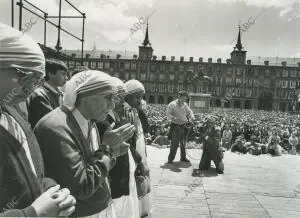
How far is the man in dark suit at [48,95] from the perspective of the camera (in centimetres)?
289

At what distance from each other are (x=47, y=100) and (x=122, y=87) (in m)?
0.66

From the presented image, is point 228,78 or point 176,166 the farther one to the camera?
point 228,78

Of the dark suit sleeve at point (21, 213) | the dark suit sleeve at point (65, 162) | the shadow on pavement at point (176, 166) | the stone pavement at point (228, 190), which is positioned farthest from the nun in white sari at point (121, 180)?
the shadow on pavement at point (176, 166)

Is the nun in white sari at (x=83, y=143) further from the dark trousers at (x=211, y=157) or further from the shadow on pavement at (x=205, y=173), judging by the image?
the dark trousers at (x=211, y=157)

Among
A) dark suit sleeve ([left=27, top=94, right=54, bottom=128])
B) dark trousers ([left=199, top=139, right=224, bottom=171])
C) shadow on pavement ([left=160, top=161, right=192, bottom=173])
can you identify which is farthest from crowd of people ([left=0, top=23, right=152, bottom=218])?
dark trousers ([left=199, top=139, right=224, bottom=171])

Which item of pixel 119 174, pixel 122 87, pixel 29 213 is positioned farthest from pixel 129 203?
pixel 29 213

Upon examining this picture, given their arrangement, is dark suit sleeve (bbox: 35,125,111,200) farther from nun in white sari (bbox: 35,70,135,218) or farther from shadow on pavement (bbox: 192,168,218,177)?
shadow on pavement (bbox: 192,168,218,177)

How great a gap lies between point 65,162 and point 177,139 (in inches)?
263

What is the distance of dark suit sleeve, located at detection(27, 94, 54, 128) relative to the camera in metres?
2.88

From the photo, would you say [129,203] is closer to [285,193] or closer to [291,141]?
[285,193]

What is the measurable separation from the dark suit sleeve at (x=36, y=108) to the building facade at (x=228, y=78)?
76134 mm

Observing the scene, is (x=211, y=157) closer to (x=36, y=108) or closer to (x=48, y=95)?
(x=48, y=95)

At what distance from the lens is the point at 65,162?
1.74 meters

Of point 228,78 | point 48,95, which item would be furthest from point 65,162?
point 228,78
